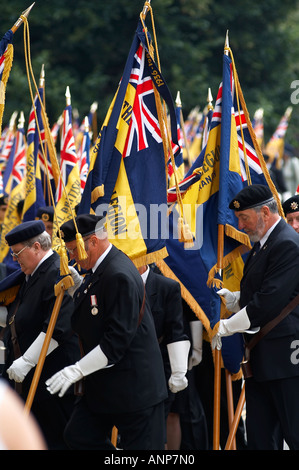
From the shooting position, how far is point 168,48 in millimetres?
20516

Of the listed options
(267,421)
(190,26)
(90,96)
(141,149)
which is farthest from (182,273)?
(190,26)

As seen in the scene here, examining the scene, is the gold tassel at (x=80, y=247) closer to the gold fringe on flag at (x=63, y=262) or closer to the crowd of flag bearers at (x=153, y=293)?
the crowd of flag bearers at (x=153, y=293)

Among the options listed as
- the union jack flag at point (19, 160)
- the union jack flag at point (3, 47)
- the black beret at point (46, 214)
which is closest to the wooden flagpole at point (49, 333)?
the union jack flag at point (3, 47)

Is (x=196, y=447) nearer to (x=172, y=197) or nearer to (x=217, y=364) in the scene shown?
(x=217, y=364)

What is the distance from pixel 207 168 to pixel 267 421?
2079 mm

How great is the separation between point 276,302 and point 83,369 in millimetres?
1262

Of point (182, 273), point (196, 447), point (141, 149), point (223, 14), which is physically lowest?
point (196, 447)

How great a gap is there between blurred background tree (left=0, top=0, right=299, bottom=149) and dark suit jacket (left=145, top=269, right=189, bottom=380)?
45.4 ft

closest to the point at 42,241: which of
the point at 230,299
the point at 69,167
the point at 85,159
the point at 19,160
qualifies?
the point at 230,299

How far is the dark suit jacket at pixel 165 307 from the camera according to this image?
216 inches

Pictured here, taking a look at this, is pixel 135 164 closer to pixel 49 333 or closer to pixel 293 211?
pixel 293 211

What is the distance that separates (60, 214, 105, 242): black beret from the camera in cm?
491

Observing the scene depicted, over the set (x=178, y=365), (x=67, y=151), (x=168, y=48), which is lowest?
(x=178, y=365)

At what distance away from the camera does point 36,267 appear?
221 inches
